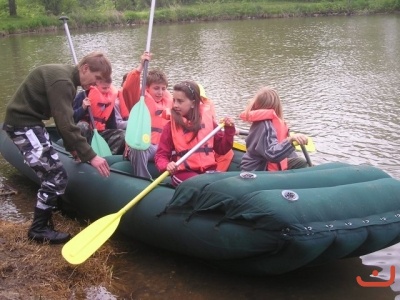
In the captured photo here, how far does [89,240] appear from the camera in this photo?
300cm

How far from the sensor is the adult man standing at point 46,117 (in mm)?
3129

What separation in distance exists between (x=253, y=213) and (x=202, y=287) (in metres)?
0.64

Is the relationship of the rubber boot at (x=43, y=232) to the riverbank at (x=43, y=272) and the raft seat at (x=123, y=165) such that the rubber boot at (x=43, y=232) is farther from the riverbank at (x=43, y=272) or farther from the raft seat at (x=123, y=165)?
the raft seat at (x=123, y=165)

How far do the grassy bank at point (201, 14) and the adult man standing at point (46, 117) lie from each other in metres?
21.2

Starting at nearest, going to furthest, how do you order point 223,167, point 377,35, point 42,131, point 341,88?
point 42,131
point 223,167
point 341,88
point 377,35

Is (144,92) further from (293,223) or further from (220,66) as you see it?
(220,66)

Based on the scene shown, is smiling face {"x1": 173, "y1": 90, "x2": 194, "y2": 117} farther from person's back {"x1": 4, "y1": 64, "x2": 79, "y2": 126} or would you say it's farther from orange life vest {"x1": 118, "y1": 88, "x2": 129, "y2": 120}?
orange life vest {"x1": 118, "y1": 88, "x2": 129, "y2": 120}

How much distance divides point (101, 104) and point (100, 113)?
8cm

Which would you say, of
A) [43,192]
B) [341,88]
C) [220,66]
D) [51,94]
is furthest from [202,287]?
[220,66]

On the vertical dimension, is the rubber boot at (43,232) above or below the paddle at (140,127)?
below

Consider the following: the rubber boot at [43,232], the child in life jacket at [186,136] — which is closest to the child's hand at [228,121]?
the child in life jacket at [186,136]

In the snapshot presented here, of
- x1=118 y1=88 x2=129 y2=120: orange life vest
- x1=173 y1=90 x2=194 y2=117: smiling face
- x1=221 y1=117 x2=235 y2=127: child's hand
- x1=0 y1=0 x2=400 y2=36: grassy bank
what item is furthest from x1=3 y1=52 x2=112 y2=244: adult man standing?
x1=0 y1=0 x2=400 y2=36: grassy bank

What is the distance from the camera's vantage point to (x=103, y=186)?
11.1 ft

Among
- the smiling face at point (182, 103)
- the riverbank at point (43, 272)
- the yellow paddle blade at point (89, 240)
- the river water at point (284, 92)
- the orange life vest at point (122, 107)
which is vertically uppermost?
the smiling face at point (182, 103)
